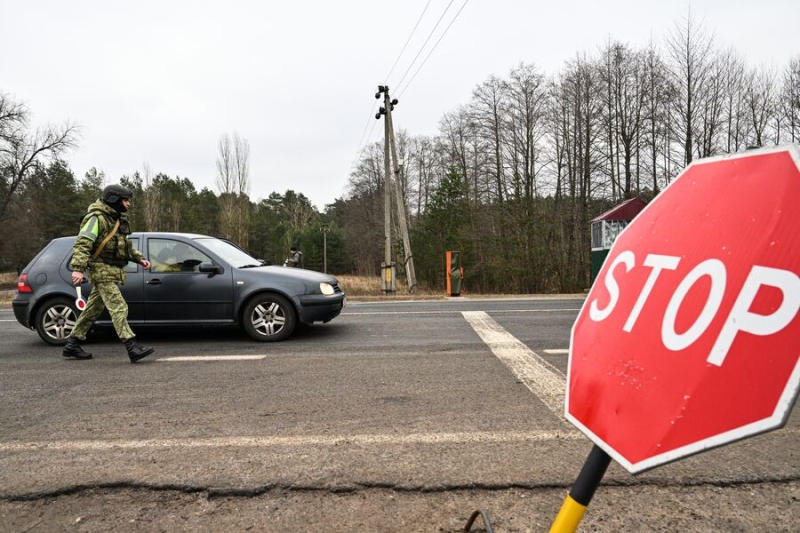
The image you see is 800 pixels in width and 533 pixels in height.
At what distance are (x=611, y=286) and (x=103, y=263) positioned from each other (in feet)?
18.8

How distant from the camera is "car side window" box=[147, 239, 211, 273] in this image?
6.68 m

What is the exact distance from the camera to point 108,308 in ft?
17.7

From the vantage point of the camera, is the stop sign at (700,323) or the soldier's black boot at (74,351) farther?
the soldier's black boot at (74,351)

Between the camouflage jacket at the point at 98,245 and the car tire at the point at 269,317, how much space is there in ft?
5.29

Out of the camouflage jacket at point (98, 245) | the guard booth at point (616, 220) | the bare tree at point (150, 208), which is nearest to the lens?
the camouflage jacket at point (98, 245)

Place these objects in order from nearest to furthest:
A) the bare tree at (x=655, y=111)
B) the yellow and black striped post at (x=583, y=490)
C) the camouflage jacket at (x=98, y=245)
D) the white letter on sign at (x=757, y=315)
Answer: the white letter on sign at (x=757, y=315)
the yellow and black striped post at (x=583, y=490)
the camouflage jacket at (x=98, y=245)
the bare tree at (x=655, y=111)

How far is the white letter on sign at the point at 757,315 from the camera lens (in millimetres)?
877

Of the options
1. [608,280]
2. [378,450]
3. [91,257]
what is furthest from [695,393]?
[91,257]

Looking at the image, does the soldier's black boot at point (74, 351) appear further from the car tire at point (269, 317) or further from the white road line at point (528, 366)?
the white road line at point (528, 366)

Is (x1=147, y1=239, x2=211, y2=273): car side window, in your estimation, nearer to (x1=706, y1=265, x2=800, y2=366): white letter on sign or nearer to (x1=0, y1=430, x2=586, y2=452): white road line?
(x1=0, y1=430, x2=586, y2=452): white road line

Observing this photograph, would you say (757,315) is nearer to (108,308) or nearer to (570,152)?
(108,308)

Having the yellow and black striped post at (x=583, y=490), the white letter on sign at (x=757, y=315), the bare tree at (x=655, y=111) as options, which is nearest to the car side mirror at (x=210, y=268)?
the yellow and black striped post at (x=583, y=490)

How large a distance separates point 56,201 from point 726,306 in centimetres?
6619

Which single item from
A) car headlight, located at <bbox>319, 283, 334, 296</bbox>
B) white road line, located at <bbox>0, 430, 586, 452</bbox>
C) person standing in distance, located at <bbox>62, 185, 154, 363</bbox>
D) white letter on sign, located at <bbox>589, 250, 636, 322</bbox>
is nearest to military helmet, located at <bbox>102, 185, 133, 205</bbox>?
person standing in distance, located at <bbox>62, 185, 154, 363</bbox>
